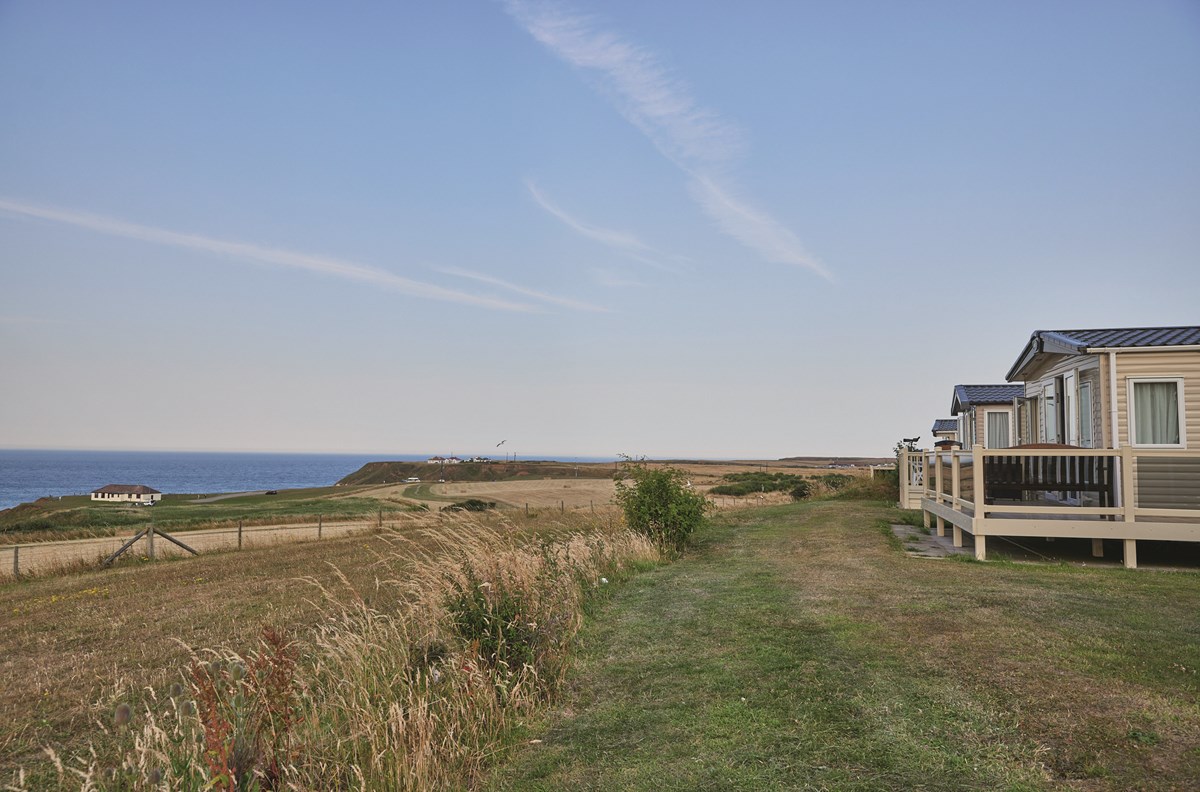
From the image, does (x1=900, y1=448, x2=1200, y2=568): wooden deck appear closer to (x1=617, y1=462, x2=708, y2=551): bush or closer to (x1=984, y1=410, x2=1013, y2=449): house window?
(x1=617, y1=462, x2=708, y2=551): bush

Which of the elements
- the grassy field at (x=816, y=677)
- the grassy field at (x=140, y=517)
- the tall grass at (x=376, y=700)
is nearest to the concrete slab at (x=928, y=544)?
the grassy field at (x=816, y=677)

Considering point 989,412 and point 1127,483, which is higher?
point 989,412

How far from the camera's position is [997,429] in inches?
993

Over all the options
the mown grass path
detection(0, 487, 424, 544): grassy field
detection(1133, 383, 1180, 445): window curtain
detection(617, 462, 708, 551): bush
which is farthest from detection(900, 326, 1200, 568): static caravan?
detection(0, 487, 424, 544): grassy field

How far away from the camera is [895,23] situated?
58.9ft

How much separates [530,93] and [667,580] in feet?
53.6

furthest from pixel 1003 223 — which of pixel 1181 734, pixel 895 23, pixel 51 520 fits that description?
pixel 51 520

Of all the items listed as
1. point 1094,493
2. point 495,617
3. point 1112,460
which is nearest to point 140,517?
point 495,617

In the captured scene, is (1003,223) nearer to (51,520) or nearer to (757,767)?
(757,767)

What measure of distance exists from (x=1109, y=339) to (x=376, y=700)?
42.5 ft

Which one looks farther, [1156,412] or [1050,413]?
[1050,413]

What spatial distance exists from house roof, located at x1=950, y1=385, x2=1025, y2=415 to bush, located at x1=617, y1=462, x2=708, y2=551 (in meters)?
15.7

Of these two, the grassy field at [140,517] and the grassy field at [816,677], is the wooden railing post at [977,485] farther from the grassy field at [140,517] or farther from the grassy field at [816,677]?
the grassy field at [140,517]

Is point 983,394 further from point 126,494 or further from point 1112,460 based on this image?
point 126,494
